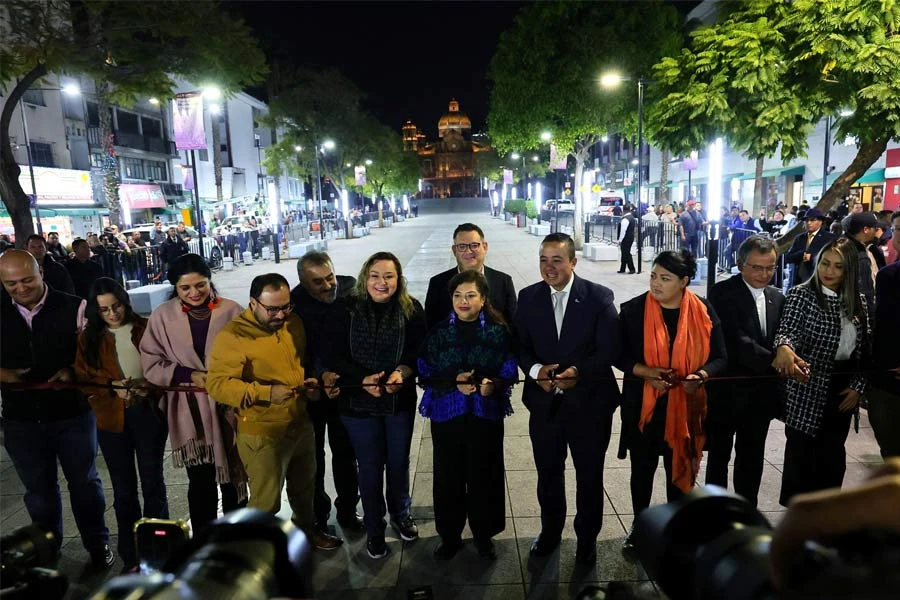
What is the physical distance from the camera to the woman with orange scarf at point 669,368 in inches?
138

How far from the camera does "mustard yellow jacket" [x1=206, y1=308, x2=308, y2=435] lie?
3.34m

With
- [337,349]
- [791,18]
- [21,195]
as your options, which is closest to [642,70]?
[791,18]

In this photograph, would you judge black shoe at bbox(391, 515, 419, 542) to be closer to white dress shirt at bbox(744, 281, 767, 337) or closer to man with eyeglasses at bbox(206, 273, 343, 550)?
man with eyeglasses at bbox(206, 273, 343, 550)

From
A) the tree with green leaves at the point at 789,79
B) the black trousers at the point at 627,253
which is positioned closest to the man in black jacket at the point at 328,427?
the tree with green leaves at the point at 789,79

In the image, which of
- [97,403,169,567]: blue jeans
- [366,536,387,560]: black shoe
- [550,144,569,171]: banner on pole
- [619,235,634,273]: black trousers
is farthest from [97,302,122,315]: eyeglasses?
[550,144,569,171]: banner on pole

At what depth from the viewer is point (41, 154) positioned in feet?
107

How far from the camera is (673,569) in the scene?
1171 mm

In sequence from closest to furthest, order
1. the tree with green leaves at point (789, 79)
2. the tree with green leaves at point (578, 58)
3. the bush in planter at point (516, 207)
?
the tree with green leaves at point (789, 79) → the tree with green leaves at point (578, 58) → the bush in planter at point (516, 207)

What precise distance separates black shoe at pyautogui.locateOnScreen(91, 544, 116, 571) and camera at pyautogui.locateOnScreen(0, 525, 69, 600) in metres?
2.68

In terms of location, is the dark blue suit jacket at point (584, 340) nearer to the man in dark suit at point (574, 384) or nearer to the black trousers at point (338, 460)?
the man in dark suit at point (574, 384)

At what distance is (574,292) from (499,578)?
1723 millimetres

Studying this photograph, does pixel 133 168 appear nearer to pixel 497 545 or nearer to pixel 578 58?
pixel 578 58

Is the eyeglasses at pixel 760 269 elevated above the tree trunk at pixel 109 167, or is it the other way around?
the tree trunk at pixel 109 167

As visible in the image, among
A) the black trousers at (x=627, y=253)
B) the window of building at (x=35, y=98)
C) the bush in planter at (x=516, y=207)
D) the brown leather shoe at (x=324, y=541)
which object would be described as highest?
the window of building at (x=35, y=98)
